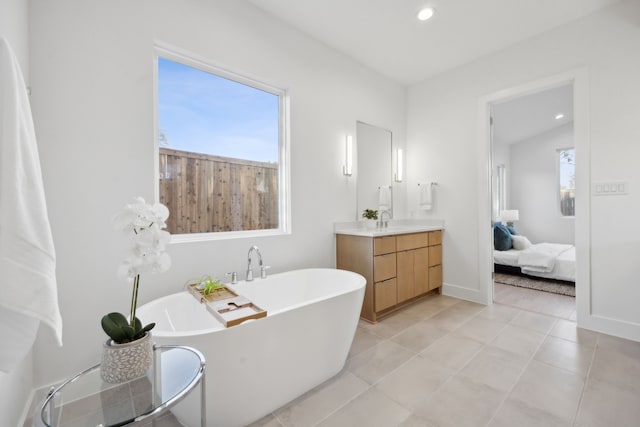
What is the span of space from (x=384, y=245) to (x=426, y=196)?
4.12 ft

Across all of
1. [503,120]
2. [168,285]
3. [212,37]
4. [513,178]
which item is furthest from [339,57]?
[513,178]

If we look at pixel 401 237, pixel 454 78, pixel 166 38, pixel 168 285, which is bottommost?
pixel 168 285

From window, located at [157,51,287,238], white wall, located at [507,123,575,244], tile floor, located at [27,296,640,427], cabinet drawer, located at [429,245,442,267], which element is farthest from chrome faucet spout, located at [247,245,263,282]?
white wall, located at [507,123,575,244]

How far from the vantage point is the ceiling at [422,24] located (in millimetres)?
2387

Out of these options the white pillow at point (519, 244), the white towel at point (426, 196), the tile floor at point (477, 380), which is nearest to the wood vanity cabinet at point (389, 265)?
the tile floor at point (477, 380)

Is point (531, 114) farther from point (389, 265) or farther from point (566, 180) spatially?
point (389, 265)

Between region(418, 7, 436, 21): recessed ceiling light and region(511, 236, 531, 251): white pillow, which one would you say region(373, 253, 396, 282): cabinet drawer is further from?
region(511, 236, 531, 251): white pillow

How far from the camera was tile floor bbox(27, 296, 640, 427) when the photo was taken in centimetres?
146

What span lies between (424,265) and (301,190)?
5.65ft

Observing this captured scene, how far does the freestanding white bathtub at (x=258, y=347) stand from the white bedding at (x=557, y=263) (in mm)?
3494

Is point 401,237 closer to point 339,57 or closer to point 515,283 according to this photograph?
point 339,57

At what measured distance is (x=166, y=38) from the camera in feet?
6.33

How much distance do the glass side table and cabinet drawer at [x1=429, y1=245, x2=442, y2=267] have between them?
2.93 metres

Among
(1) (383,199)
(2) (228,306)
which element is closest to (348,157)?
(1) (383,199)
